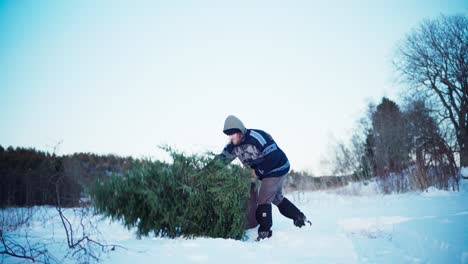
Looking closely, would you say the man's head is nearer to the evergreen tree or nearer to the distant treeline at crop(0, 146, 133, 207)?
the evergreen tree

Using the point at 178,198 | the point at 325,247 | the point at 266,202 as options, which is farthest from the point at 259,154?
the point at 325,247

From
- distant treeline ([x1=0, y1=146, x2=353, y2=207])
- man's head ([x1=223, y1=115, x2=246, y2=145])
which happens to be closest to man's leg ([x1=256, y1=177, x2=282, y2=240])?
man's head ([x1=223, y1=115, x2=246, y2=145])

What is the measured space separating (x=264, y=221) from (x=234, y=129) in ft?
4.73

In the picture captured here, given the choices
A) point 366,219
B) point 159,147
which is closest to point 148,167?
point 159,147

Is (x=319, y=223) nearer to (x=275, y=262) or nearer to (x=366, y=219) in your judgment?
(x=366, y=219)

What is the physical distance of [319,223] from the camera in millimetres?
4961

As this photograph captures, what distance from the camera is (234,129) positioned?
14.3ft

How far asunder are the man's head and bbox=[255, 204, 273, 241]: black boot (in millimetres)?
1075

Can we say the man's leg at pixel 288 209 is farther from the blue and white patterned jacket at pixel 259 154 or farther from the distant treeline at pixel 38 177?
the distant treeline at pixel 38 177

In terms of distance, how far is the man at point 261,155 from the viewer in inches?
167

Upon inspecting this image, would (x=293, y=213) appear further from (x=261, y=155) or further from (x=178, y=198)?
(x=178, y=198)

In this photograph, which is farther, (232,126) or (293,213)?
(293,213)

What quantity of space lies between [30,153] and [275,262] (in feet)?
43.7

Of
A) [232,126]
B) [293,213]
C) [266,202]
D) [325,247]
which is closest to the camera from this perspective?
[325,247]
